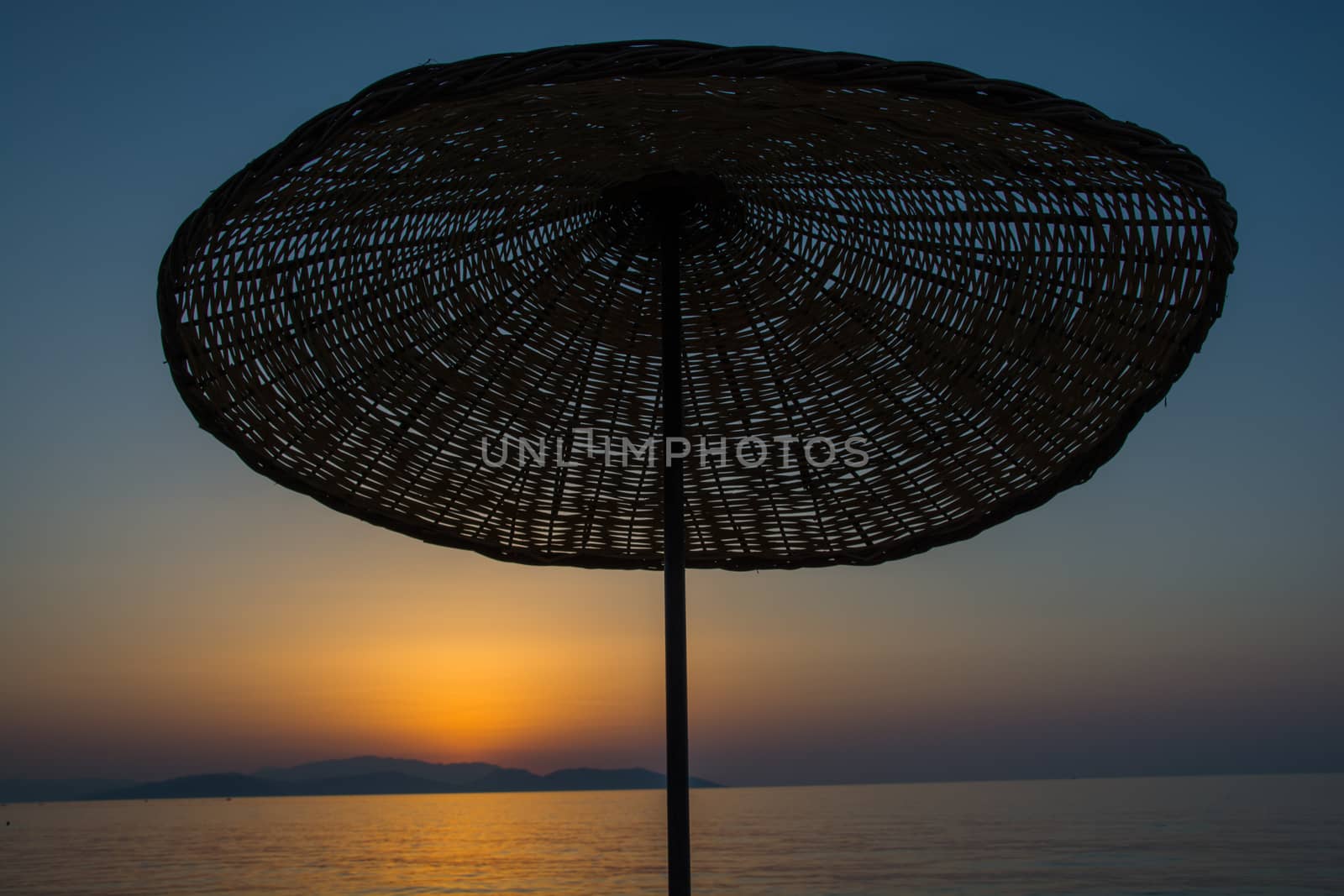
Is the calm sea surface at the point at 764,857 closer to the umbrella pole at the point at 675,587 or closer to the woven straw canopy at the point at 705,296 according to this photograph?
the woven straw canopy at the point at 705,296

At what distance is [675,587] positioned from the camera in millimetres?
2033

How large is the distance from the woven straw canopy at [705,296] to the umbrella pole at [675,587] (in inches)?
8.8

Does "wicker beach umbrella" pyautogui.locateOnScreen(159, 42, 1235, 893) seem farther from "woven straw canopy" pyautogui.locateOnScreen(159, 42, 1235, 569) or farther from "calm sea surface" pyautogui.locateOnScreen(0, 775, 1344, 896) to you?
"calm sea surface" pyautogui.locateOnScreen(0, 775, 1344, 896)

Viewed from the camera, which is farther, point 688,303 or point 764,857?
point 764,857

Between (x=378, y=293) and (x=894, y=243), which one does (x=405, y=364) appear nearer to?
(x=378, y=293)

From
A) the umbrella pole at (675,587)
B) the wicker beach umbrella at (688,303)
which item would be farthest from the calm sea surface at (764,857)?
the umbrella pole at (675,587)

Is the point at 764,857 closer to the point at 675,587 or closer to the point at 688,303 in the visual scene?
the point at 688,303

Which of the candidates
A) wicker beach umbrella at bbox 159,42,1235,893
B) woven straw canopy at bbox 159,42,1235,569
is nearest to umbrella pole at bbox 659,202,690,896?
wicker beach umbrella at bbox 159,42,1235,893

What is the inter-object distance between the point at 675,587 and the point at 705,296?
0.84 m

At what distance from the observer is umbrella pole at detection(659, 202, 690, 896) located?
193cm

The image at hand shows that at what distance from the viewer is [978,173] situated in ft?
6.61

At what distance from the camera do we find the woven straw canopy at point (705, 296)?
1.60 m

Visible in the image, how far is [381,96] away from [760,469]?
4.58 feet

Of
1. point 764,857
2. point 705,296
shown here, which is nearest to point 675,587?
point 705,296
